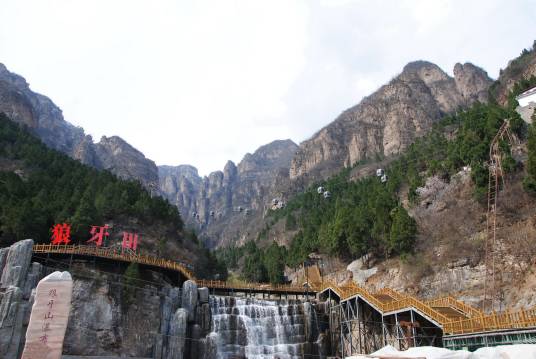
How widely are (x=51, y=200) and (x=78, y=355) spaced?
24.6m

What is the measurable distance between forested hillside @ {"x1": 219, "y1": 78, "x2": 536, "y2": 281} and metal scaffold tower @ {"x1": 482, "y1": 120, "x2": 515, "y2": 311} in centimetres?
82

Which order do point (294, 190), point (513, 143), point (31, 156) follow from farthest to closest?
point (294, 190), point (31, 156), point (513, 143)

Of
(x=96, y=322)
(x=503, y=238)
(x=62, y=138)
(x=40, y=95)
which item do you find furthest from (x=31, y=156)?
(x=40, y=95)

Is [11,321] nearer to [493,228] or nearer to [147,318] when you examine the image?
[147,318]

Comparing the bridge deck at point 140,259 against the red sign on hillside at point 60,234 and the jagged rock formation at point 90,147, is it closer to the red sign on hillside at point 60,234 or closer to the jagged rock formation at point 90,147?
the red sign on hillside at point 60,234

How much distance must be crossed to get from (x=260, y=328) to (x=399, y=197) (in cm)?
3237

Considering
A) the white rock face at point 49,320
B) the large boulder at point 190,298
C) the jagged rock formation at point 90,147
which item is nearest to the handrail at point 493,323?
the white rock face at point 49,320

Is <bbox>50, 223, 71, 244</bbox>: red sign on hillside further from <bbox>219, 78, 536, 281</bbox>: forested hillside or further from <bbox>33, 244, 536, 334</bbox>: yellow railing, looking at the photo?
<bbox>219, 78, 536, 281</bbox>: forested hillside

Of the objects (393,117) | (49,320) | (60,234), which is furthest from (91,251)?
(393,117)

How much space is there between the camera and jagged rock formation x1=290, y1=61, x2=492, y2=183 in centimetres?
11938

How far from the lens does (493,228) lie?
3800 centimetres

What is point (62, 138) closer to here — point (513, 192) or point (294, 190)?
point (294, 190)

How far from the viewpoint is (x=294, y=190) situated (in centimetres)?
13625

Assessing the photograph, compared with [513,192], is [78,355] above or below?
below
